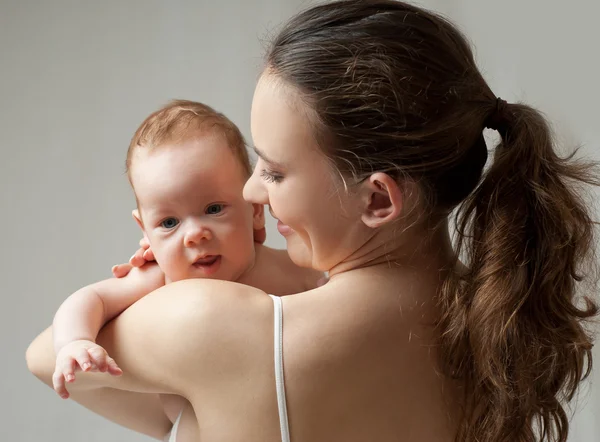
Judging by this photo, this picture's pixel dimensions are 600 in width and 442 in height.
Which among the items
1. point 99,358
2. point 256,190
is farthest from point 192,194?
point 99,358

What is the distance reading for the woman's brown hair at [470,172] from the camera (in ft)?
4.02

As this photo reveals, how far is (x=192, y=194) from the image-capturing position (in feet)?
5.01

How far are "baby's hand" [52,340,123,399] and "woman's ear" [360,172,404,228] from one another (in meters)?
0.40

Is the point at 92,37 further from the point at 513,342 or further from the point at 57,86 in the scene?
the point at 513,342

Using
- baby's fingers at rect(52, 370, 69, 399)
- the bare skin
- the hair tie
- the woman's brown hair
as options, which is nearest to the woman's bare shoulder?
the bare skin

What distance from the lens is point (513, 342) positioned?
51.4 inches

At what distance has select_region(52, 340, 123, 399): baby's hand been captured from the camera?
4.09 feet

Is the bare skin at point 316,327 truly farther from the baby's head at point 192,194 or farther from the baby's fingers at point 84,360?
the baby's head at point 192,194

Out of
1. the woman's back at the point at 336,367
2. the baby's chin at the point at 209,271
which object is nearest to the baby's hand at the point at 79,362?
the woman's back at the point at 336,367

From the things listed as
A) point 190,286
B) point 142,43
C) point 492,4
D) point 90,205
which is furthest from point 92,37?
point 190,286

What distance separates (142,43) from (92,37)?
6.1 inches

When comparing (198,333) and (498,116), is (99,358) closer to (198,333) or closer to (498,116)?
(198,333)

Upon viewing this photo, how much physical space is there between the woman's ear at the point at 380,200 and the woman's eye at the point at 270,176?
0.38 feet

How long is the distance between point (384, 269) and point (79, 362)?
43cm
